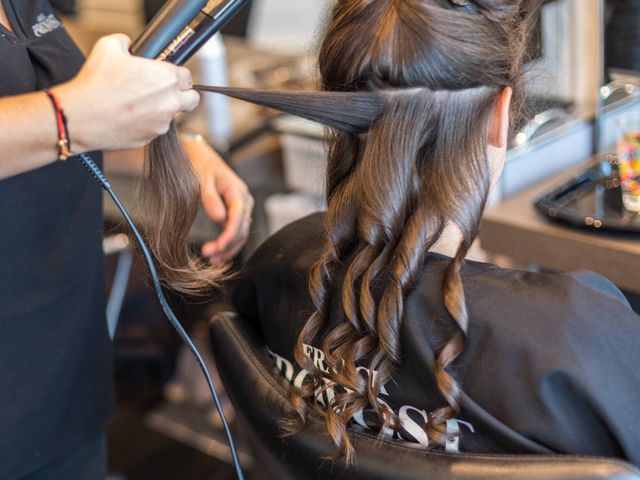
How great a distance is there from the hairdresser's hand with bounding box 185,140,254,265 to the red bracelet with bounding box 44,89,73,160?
1.14 ft

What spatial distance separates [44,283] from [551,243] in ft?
2.58

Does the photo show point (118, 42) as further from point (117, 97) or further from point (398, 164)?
point (398, 164)

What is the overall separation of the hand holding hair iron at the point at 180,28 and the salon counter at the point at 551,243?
738mm

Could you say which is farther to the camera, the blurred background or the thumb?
the blurred background

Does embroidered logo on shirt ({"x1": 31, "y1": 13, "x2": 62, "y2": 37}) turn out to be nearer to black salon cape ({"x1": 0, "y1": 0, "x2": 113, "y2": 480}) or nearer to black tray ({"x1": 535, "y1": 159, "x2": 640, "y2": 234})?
black salon cape ({"x1": 0, "y1": 0, "x2": 113, "y2": 480})

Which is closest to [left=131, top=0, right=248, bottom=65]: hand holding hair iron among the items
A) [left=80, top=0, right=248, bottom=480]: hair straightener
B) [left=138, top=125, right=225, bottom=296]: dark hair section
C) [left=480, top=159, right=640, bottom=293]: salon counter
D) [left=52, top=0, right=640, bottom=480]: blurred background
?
[left=80, top=0, right=248, bottom=480]: hair straightener

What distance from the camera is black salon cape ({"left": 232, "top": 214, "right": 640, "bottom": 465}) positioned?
758 millimetres

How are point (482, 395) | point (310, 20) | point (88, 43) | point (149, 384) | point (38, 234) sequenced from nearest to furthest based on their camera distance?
point (482, 395)
point (38, 234)
point (149, 384)
point (88, 43)
point (310, 20)

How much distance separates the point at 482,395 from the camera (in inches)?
30.9

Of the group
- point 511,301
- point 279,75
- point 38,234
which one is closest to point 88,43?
point 279,75

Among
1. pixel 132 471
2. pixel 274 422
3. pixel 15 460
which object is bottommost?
pixel 132 471

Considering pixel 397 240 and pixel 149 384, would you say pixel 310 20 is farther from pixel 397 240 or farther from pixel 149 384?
pixel 397 240

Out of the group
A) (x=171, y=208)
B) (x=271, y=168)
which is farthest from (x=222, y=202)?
(x=271, y=168)

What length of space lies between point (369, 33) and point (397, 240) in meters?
0.21
